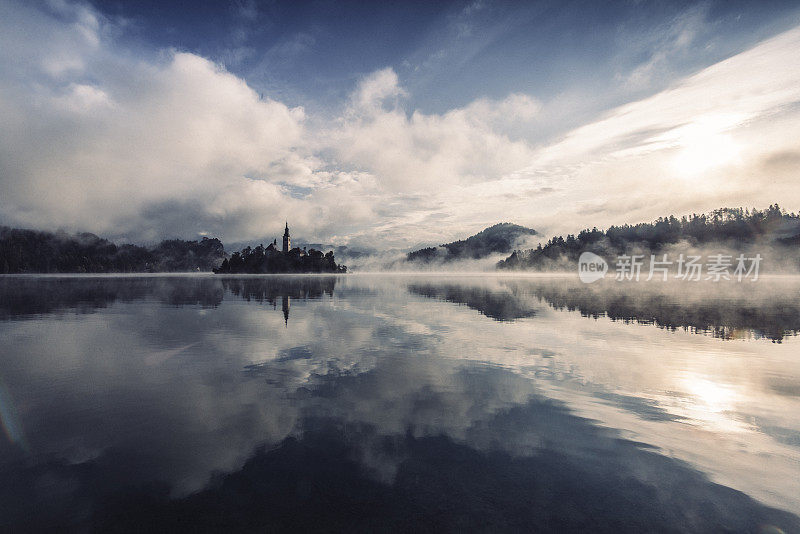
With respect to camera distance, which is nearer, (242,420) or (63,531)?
(63,531)

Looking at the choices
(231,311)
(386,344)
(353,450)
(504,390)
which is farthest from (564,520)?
(231,311)

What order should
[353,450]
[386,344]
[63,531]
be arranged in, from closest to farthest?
[63,531] → [353,450] → [386,344]

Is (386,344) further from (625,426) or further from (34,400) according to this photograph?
(34,400)

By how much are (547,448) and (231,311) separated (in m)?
40.2

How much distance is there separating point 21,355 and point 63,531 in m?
20.5

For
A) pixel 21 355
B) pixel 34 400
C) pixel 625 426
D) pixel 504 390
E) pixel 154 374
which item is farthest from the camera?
pixel 21 355

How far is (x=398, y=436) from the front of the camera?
1124 centimetres

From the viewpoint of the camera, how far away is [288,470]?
9.15m

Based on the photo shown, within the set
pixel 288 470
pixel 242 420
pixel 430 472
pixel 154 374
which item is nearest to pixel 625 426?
pixel 430 472

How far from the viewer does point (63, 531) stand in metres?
7.12

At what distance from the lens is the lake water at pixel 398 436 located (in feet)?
25.6

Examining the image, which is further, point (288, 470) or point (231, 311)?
point (231, 311)

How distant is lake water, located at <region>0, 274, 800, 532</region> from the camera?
7801 millimetres

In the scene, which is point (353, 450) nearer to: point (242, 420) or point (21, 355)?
point (242, 420)
